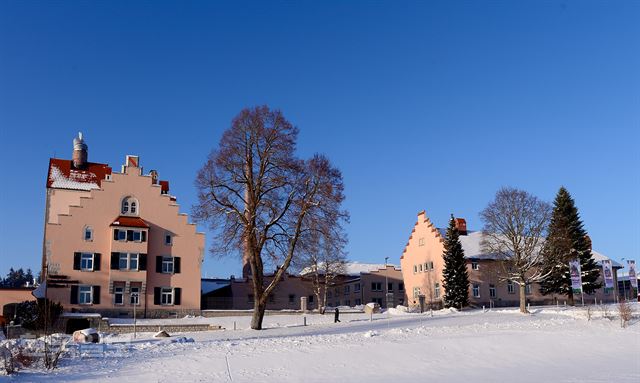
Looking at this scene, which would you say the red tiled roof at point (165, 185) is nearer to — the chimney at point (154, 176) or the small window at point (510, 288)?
the chimney at point (154, 176)

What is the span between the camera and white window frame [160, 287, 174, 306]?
55719 millimetres

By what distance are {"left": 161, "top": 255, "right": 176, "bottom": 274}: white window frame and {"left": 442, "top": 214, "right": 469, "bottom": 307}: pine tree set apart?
26587 mm

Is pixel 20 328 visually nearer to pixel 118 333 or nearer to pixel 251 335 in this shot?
pixel 118 333

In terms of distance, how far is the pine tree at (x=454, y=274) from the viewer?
61.6 meters

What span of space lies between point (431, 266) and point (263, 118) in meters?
37.4

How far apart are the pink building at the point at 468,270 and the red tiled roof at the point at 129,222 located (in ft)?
102

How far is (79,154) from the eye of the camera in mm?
63406

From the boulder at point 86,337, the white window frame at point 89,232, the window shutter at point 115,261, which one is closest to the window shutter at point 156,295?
the window shutter at point 115,261

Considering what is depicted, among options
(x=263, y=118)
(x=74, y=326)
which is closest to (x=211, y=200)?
(x=263, y=118)

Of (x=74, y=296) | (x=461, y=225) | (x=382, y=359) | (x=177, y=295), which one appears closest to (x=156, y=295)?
(x=177, y=295)

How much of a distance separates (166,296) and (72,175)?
16.5m

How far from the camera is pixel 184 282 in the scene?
56.8 metres

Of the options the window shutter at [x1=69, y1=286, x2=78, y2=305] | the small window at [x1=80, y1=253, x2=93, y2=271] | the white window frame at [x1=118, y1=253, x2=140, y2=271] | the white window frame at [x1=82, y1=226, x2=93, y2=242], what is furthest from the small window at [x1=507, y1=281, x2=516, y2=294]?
the window shutter at [x1=69, y1=286, x2=78, y2=305]

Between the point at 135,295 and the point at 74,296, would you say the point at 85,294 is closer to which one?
the point at 74,296
